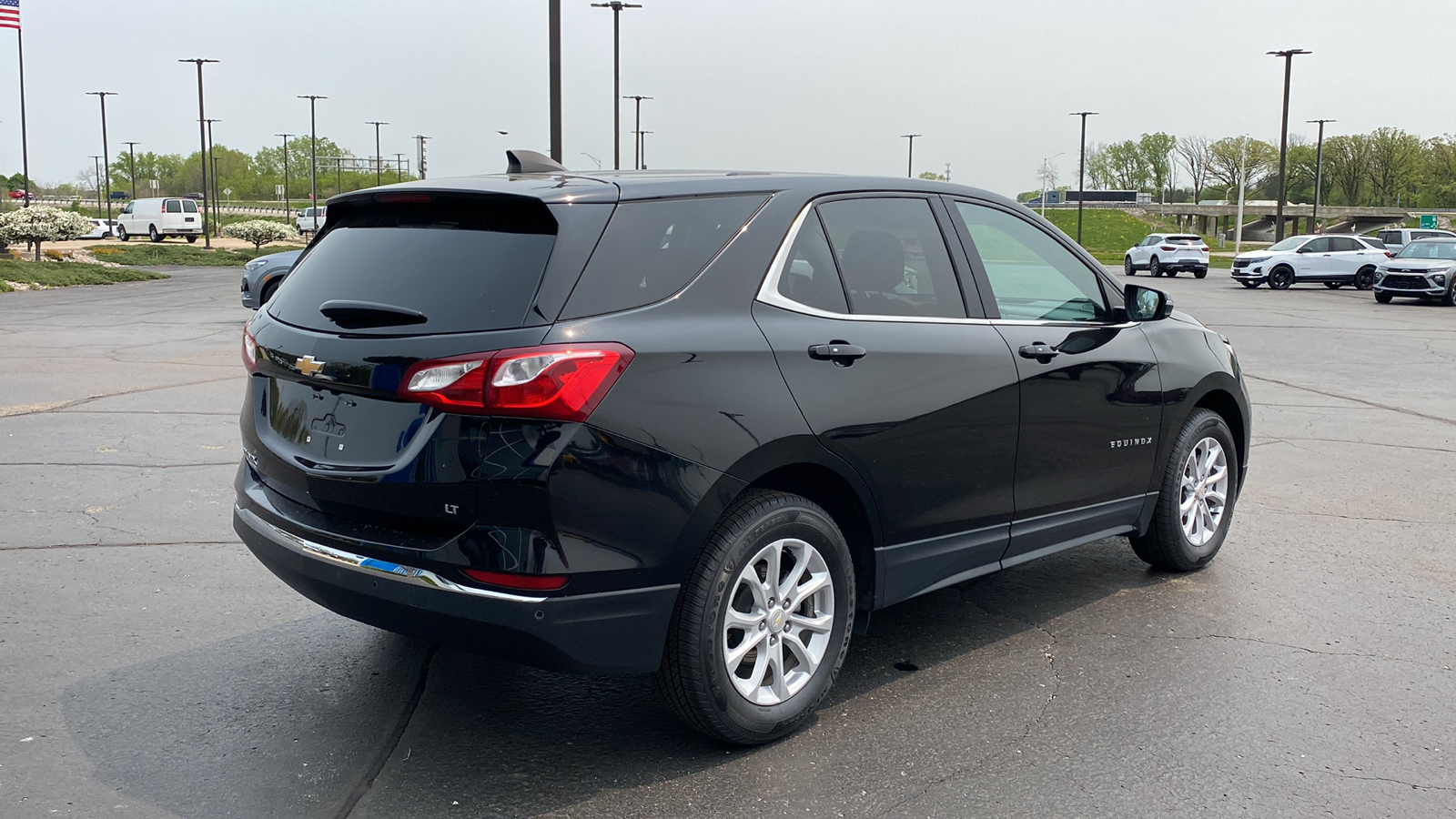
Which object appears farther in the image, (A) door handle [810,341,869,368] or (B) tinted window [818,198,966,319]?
(B) tinted window [818,198,966,319]

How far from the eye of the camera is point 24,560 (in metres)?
5.54

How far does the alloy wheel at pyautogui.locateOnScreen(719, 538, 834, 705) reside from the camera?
11.9ft

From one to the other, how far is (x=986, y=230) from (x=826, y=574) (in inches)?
62.7

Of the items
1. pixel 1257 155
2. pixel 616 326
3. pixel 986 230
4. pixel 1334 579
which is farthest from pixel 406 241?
pixel 1257 155

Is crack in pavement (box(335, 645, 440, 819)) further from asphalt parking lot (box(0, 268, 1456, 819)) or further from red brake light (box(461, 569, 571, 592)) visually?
red brake light (box(461, 569, 571, 592))

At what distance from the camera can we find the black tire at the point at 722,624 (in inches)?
136

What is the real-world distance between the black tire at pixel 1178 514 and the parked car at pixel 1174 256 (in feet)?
129

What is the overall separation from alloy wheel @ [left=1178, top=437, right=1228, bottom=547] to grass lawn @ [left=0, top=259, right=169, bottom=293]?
84.4 ft

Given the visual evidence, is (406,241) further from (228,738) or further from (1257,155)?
(1257,155)

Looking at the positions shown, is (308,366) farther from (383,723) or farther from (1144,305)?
(1144,305)

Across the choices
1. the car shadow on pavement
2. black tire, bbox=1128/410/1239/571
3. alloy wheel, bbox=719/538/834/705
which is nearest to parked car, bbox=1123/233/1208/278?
black tire, bbox=1128/410/1239/571

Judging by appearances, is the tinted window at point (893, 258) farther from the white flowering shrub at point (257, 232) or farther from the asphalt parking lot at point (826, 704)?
the white flowering shrub at point (257, 232)

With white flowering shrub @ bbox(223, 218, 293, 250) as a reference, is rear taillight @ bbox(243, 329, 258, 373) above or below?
below

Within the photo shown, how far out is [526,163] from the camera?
4363 millimetres
